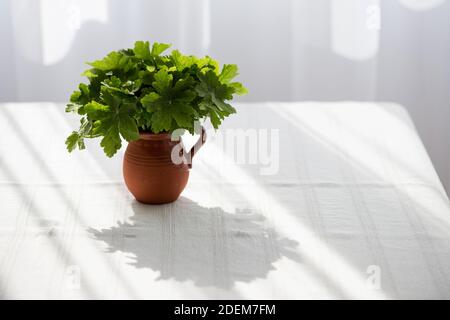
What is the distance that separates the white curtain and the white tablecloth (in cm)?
81

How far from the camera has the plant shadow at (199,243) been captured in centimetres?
147

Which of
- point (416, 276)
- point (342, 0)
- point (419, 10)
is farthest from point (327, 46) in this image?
point (416, 276)

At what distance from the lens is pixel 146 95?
5.15 feet

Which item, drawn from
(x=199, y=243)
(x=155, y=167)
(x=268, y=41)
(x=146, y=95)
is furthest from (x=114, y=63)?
(x=268, y=41)

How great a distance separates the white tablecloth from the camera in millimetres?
1431

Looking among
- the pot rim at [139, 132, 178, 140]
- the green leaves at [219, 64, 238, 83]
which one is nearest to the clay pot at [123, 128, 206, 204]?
the pot rim at [139, 132, 178, 140]

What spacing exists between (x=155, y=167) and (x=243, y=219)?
8.2 inches

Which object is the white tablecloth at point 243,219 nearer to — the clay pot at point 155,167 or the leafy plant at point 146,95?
the clay pot at point 155,167

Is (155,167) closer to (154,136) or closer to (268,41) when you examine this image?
(154,136)

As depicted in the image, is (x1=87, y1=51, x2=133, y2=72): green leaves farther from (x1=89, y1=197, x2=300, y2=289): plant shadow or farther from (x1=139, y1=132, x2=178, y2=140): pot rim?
(x1=89, y1=197, x2=300, y2=289): plant shadow

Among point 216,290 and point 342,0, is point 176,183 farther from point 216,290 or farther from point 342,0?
point 342,0

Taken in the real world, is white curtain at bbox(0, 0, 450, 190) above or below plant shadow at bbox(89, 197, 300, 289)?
below

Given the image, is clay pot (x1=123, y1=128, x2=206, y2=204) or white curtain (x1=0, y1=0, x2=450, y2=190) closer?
clay pot (x1=123, y1=128, x2=206, y2=204)

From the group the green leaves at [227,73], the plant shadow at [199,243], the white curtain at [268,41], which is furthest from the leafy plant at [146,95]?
the white curtain at [268,41]
